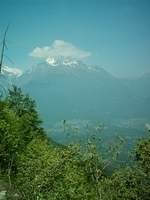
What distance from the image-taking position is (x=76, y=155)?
15.3 meters

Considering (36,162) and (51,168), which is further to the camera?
(36,162)

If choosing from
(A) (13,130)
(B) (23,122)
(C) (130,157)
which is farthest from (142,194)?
(B) (23,122)

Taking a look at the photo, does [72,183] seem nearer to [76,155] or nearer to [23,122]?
[76,155]

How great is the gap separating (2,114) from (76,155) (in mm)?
21192


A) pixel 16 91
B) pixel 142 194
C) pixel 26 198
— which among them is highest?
pixel 16 91

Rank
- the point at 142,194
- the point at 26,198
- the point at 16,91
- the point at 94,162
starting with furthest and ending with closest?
the point at 16,91 → the point at 142,194 → the point at 94,162 → the point at 26,198

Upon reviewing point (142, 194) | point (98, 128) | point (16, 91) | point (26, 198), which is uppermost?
point (16, 91)

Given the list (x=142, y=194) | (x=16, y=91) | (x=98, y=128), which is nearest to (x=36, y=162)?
(x=98, y=128)

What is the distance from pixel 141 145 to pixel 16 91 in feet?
105

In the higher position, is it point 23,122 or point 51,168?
point 23,122

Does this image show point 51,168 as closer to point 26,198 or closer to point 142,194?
point 26,198

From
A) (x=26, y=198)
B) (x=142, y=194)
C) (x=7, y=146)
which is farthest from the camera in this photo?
(x=7, y=146)

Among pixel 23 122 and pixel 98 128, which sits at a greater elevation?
pixel 23 122

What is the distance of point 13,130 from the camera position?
34.3m
